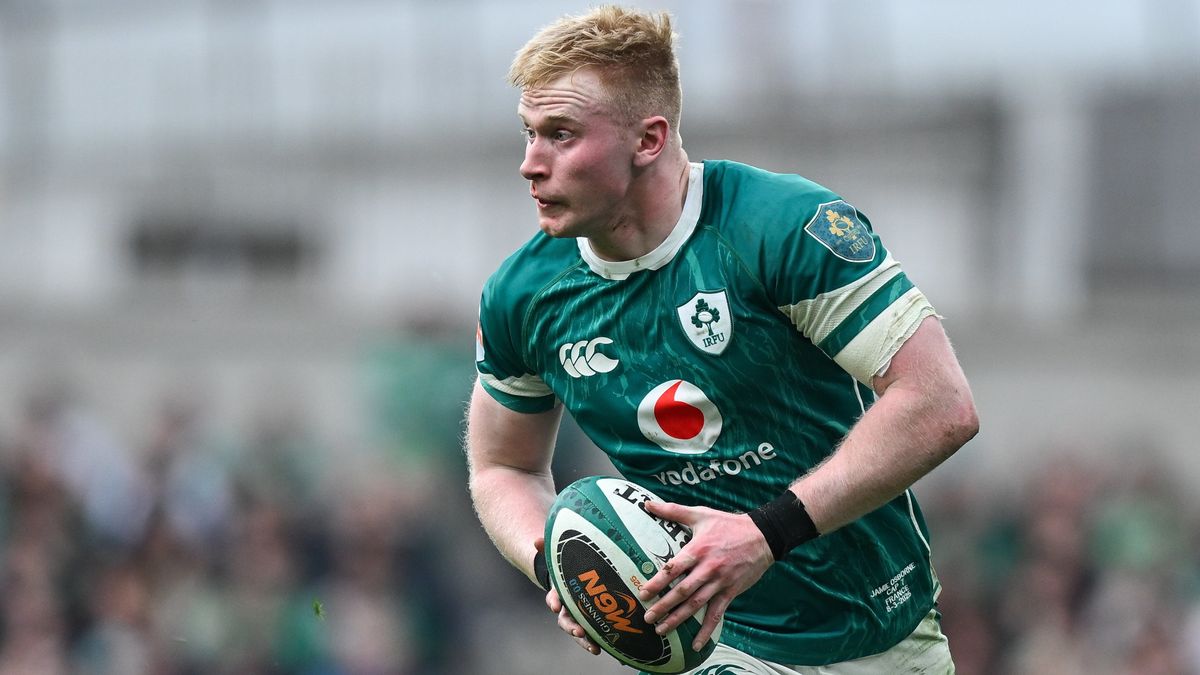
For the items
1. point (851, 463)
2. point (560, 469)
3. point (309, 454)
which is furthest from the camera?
point (309, 454)

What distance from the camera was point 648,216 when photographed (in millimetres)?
4340

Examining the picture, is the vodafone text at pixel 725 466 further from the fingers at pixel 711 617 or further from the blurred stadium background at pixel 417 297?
the blurred stadium background at pixel 417 297

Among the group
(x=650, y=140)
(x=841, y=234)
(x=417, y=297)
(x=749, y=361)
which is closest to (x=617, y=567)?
(x=749, y=361)

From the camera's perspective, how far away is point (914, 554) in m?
4.57

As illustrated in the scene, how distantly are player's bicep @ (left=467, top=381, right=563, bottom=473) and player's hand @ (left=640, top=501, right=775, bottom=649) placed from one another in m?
0.95

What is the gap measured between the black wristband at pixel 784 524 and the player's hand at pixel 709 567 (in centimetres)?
2

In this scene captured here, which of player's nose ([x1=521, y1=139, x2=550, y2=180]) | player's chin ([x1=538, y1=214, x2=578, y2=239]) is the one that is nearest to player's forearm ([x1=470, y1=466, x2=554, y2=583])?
player's chin ([x1=538, y1=214, x2=578, y2=239])

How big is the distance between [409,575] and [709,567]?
20.8ft

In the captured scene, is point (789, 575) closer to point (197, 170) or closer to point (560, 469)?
point (560, 469)

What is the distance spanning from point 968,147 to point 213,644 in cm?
871

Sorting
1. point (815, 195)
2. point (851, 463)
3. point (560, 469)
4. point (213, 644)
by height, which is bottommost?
point (213, 644)

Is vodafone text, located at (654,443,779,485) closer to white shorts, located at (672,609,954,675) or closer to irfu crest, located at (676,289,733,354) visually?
irfu crest, located at (676,289,733,354)

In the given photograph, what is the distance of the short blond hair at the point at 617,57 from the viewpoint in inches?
166

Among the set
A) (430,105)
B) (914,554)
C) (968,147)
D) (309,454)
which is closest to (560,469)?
(309,454)
